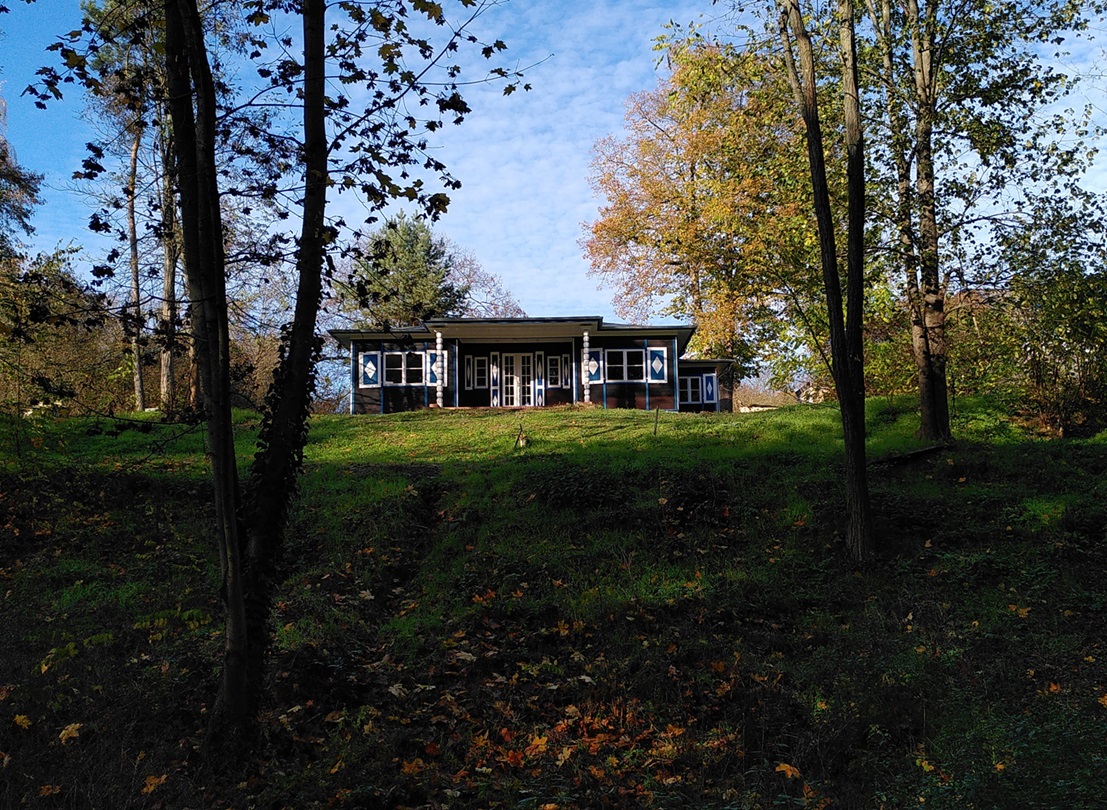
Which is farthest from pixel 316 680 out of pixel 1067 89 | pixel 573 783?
pixel 1067 89

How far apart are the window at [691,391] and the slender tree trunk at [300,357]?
77.3 ft

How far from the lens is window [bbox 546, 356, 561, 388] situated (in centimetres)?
2816

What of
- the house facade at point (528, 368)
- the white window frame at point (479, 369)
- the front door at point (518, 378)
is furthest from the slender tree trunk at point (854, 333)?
→ the white window frame at point (479, 369)

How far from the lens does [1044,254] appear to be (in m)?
12.3

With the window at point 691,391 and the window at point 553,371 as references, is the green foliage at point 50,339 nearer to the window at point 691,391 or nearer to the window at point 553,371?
the window at point 553,371

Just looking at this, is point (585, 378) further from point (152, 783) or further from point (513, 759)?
point (152, 783)

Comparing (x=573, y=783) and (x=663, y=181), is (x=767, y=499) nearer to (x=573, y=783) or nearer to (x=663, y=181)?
(x=573, y=783)

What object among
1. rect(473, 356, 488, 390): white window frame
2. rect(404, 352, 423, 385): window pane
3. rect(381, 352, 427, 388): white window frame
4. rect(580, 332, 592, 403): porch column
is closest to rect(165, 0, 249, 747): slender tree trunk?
rect(580, 332, 592, 403): porch column

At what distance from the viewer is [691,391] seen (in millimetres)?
28641

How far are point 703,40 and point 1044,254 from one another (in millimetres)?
6787

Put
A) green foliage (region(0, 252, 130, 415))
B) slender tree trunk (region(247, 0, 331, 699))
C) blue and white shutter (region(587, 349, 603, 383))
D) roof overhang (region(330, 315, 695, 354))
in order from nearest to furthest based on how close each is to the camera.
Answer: green foliage (region(0, 252, 130, 415))
slender tree trunk (region(247, 0, 331, 699))
roof overhang (region(330, 315, 695, 354))
blue and white shutter (region(587, 349, 603, 383))

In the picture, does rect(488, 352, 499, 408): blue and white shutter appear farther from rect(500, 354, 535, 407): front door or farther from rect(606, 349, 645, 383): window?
rect(606, 349, 645, 383): window

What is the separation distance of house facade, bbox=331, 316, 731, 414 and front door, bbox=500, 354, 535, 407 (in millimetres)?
38

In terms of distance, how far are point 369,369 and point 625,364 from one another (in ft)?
30.8
